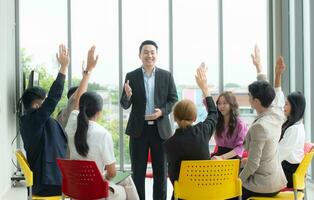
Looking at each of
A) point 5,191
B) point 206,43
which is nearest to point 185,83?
point 206,43

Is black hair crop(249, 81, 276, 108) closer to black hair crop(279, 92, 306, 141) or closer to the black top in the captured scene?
the black top

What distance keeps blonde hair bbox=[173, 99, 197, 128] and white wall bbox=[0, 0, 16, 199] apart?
2.94m

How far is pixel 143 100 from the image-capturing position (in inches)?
161

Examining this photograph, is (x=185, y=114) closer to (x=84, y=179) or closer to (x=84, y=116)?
(x=84, y=116)

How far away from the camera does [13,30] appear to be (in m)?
6.26

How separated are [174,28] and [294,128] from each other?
352cm

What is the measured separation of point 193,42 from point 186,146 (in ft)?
13.0

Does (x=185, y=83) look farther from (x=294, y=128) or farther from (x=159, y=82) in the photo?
→ (x=294, y=128)

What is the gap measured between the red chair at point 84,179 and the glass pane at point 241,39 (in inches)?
166

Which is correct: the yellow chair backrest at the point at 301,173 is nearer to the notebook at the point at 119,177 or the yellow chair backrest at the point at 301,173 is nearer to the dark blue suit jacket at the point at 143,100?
the notebook at the point at 119,177

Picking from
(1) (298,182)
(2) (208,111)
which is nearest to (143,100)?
(2) (208,111)

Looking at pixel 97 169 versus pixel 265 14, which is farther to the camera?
pixel 265 14

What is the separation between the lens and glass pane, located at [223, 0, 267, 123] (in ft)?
21.5

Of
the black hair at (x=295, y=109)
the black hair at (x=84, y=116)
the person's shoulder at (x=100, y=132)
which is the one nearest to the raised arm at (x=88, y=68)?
the black hair at (x=84, y=116)
